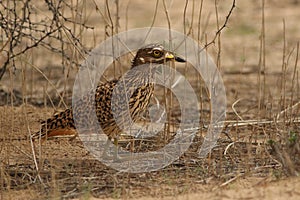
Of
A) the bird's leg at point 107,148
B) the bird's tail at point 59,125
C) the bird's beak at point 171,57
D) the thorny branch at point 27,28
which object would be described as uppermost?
the thorny branch at point 27,28

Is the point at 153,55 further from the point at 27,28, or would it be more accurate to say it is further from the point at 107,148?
the point at 27,28

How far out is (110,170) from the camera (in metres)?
6.68

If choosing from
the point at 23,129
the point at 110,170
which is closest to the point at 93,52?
the point at 23,129

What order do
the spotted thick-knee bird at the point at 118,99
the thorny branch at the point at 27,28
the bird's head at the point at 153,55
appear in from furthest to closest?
the thorny branch at the point at 27,28 < the bird's head at the point at 153,55 < the spotted thick-knee bird at the point at 118,99

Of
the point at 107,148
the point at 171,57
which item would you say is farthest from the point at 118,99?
the point at 171,57

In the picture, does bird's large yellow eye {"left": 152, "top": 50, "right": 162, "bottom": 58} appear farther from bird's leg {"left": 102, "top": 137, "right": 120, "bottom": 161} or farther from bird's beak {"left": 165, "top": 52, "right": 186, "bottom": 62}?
bird's leg {"left": 102, "top": 137, "right": 120, "bottom": 161}

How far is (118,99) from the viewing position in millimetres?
6973

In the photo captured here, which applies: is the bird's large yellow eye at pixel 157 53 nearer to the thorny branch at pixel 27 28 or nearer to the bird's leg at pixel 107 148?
the thorny branch at pixel 27 28

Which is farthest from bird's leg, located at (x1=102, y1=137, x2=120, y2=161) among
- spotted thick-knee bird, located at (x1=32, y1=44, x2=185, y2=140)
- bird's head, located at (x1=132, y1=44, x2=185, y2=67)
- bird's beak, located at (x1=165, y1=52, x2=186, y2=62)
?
bird's beak, located at (x1=165, y1=52, x2=186, y2=62)

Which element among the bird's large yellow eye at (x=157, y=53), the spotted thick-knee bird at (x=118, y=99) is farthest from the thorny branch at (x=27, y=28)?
the bird's large yellow eye at (x=157, y=53)

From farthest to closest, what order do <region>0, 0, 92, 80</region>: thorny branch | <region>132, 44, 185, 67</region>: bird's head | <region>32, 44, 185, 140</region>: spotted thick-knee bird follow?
<region>0, 0, 92, 80</region>: thorny branch, <region>132, 44, 185, 67</region>: bird's head, <region>32, 44, 185, 140</region>: spotted thick-knee bird

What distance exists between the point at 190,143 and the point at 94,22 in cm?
643

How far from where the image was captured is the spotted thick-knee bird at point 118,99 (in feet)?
22.9

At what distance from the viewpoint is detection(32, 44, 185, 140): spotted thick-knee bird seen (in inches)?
275
